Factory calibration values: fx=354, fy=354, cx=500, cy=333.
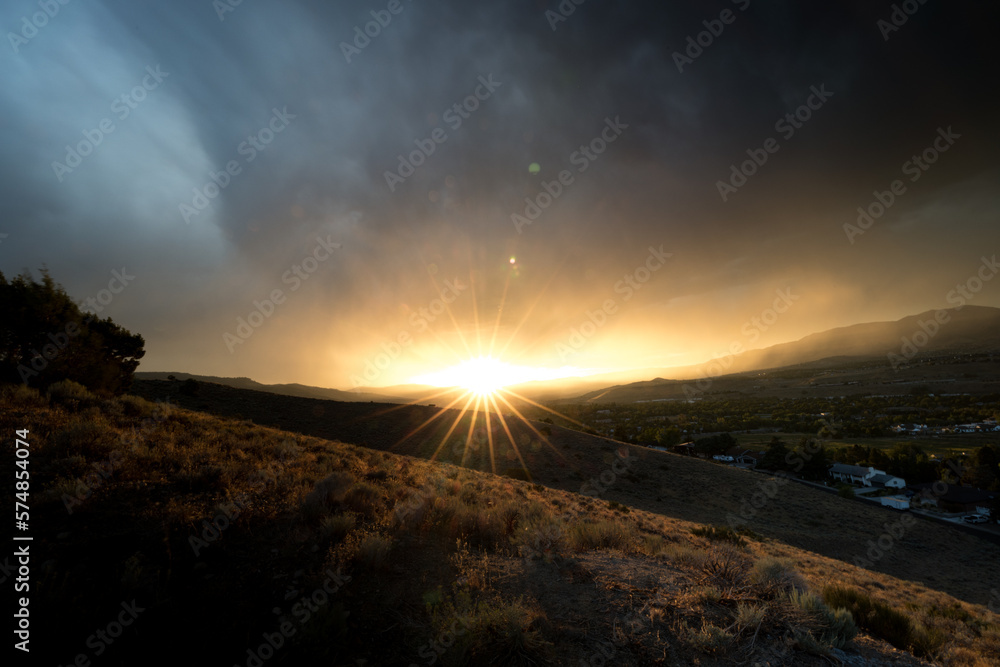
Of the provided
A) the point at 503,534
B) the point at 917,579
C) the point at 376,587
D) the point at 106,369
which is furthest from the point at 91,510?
the point at 917,579

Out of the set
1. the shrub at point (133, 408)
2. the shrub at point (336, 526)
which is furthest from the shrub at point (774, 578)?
the shrub at point (133, 408)

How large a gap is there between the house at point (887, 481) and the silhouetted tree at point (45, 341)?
7953cm

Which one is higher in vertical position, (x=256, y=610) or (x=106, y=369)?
(x=106, y=369)

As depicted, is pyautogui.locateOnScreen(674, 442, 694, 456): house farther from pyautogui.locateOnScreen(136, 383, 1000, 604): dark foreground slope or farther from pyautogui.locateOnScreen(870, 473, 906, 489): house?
pyautogui.locateOnScreen(870, 473, 906, 489): house

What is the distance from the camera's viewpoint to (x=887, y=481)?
47875mm

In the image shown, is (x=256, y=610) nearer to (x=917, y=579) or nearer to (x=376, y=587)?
(x=376, y=587)

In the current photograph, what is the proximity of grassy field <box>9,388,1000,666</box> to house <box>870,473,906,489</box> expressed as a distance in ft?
183

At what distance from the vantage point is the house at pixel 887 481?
154 feet

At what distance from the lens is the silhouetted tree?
1455 centimetres

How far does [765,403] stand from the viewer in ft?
419

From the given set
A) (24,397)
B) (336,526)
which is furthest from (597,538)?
(24,397)

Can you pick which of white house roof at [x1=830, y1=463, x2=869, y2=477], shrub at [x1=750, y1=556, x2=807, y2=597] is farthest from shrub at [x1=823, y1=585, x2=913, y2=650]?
white house roof at [x1=830, y1=463, x2=869, y2=477]

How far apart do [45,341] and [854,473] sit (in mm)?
81060

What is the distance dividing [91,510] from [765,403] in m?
161
